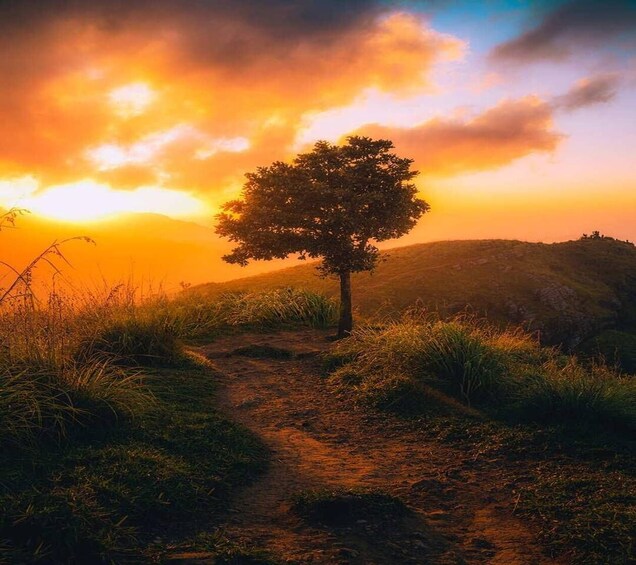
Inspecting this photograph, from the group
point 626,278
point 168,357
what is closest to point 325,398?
point 168,357

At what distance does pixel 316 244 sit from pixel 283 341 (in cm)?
250

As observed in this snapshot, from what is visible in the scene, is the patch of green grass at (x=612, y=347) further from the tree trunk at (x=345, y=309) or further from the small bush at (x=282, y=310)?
the small bush at (x=282, y=310)

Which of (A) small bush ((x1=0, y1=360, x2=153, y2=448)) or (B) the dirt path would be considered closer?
(B) the dirt path

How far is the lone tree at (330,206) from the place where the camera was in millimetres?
13344

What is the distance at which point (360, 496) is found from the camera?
4902 millimetres

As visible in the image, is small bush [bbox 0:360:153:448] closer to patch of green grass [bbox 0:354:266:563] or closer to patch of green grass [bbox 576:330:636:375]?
patch of green grass [bbox 0:354:266:563]

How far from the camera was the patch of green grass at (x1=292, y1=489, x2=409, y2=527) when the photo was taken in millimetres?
4605

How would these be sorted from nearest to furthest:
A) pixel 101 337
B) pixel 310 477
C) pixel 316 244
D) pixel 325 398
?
pixel 310 477 → pixel 325 398 → pixel 101 337 → pixel 316 244

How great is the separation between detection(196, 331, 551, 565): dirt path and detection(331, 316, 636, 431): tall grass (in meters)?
0.71

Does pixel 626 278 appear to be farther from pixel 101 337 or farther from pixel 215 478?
pixel 215 478

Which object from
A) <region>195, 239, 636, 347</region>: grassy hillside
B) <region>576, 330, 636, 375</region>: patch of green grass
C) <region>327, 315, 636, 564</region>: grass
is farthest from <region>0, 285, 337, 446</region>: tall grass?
<region>576, 330, 636, 375</region>: patch of green grass

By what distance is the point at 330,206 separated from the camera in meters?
13.5

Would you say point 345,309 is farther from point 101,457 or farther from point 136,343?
point 101,457

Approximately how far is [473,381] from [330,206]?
20.4 ft
